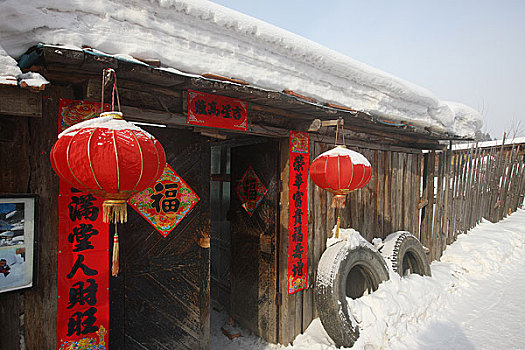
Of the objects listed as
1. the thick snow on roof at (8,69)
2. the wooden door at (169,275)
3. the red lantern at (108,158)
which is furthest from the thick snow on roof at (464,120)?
the thick snow on roof at (8,69)

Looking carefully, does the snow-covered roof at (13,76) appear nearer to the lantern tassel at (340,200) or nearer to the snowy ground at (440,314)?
the lantern tassel at (340,200)

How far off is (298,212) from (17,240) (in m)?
2.99

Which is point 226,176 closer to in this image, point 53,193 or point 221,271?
point 221,271

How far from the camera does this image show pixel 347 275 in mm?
4074

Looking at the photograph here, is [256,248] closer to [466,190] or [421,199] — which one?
[421,199]

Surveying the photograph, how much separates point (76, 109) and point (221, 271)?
13.0 feet

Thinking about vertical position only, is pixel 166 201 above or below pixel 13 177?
below

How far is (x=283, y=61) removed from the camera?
3678mm

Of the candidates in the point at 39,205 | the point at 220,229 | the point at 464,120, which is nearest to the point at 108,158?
the point at 39,205

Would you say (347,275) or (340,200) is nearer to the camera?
(340,200)

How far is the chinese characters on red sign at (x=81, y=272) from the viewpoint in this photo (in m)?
2.35

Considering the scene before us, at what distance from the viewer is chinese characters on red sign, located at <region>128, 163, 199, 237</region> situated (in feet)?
9.80

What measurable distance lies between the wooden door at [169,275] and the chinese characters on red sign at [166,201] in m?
0.06

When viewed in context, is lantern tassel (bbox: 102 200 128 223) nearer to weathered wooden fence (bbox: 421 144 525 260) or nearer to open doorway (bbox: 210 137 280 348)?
open doorway (bbox: 210 137 280 348)
